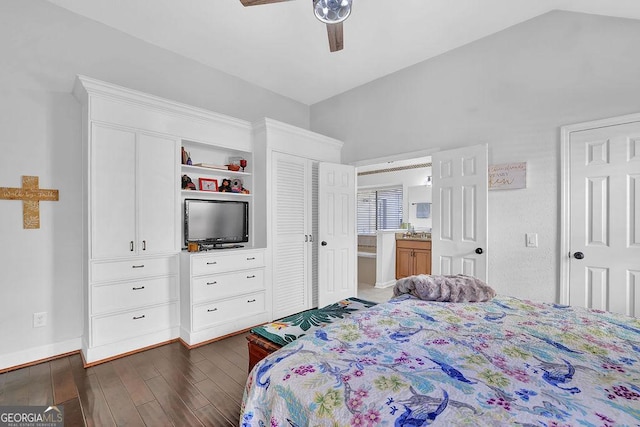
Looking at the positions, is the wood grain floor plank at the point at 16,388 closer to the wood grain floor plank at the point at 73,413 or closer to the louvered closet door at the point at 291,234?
the wood grain floor plank at the point at 73,413

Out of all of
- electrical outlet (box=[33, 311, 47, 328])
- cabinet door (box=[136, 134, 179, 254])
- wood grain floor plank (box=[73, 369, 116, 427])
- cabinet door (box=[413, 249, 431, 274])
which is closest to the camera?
wood grain floor plank (box=[73, 369, 116, 427])

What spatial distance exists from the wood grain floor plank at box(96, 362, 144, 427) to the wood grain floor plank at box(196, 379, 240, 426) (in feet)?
1.34

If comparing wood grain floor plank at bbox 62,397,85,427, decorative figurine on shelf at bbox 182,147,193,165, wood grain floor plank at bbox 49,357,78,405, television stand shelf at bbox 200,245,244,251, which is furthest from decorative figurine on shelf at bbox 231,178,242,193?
wood grain floor plank at bbox 62,397,85,427

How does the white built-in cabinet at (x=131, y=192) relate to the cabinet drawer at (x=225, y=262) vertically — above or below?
above

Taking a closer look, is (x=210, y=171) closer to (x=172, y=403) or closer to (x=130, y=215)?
(x=130, y=215)

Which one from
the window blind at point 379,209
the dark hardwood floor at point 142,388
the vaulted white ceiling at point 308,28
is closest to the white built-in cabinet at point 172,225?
the dark hardwood floor at point 142,388

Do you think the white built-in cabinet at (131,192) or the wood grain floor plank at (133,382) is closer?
the wood grain floor plank at (133,382)

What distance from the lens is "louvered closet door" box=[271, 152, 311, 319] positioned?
3.57 meters

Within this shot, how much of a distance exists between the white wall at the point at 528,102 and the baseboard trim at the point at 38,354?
403 cm

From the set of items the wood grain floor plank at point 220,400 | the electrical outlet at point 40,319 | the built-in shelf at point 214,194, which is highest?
the built-in shelf at point 214,194

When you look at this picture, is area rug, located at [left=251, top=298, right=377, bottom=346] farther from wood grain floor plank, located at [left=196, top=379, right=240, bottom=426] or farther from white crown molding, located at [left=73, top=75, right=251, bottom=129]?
white crown molding, located at [left=73, top=75, right=251, bottom=129]

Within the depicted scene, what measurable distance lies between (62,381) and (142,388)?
66cm

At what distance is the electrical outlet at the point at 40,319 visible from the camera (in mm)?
2496

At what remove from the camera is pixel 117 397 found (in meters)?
2.00
